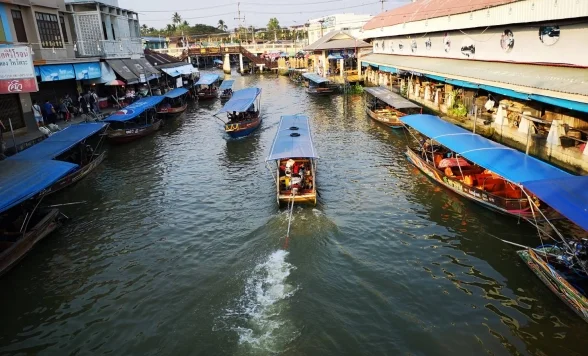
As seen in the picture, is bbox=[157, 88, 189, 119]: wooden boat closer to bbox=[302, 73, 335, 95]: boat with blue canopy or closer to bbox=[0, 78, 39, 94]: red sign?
bbox=[302, 73, 335, 95]: boat with blue canopy

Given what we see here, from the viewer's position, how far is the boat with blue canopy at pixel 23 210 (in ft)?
43.0

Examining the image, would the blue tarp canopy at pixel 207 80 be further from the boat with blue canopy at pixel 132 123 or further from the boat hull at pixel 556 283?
the boat hull at pixel 556 283

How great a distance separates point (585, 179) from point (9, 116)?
96.0 ft

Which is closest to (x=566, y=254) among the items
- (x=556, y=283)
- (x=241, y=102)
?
(x=556, y=283)

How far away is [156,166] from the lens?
952 inches

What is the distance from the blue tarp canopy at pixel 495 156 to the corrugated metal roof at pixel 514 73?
3.68 meters

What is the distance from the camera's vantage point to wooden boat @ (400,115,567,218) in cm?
1377

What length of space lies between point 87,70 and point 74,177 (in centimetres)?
1475

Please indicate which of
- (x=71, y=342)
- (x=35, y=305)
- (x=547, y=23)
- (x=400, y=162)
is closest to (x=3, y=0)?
(x=35, y=305)

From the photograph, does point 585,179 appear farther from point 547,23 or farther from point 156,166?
point 156,166

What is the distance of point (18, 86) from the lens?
64.5 feet

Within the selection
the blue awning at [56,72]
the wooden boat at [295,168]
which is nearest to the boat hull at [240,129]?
the wooden boat at [295,168]

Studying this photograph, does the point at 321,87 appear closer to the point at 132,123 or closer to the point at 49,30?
the point at 132,123

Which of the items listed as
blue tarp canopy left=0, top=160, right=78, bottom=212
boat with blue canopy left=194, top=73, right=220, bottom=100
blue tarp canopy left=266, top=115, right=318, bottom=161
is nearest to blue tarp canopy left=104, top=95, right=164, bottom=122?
blue tarp canopy left=0, top=160, right=78, bottom=212
